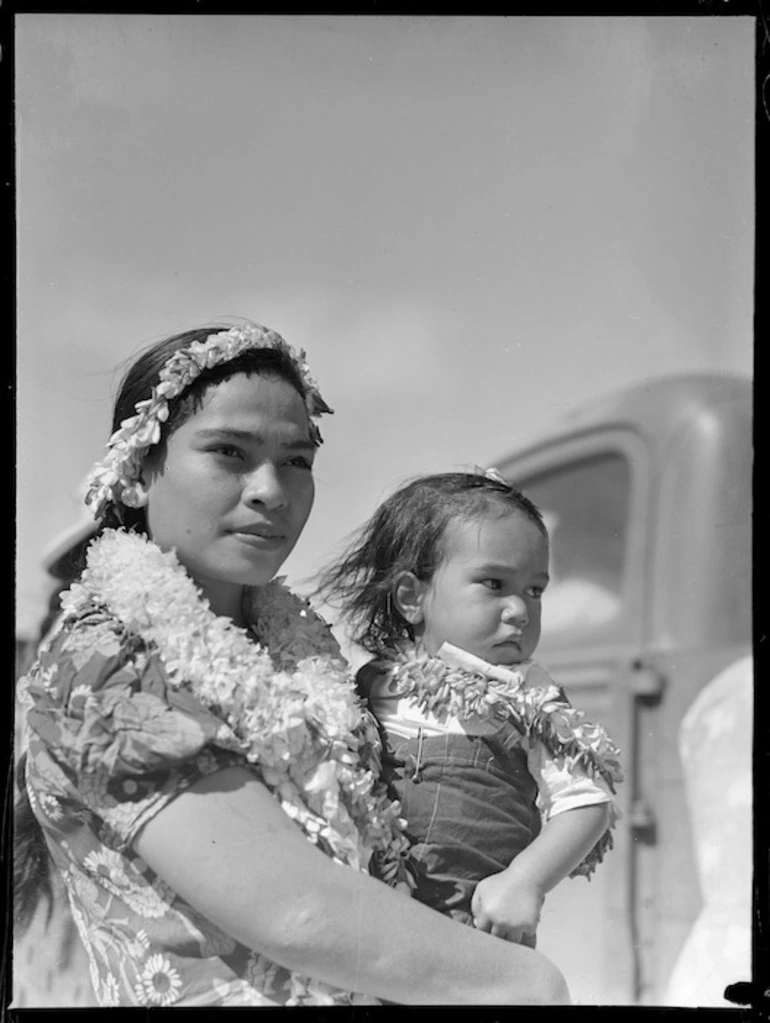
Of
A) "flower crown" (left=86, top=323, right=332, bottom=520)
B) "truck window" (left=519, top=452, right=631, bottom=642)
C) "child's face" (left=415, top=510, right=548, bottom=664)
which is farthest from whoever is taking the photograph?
"truck window" (left=519, top=452, right=631, bottom=642)

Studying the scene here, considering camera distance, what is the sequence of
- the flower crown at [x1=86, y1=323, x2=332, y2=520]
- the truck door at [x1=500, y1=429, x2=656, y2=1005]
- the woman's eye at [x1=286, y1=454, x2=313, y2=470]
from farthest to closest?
the truck door at [x1=500, y1=429, x2=656, y2=1005] < the woman's eye at [x1=286, y1=454, x2=313, y2=470] < the flower crown at [x1=86, y1=323, x2=332, y2=520]

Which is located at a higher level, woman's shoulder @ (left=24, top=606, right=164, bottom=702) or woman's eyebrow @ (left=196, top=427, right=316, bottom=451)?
woman's eyebrow @ (left=196, top=427, right=316, bottom=451)

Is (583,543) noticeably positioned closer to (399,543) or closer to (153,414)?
(399,543)

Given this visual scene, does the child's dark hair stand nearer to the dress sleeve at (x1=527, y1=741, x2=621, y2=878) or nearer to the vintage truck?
the vintage truck

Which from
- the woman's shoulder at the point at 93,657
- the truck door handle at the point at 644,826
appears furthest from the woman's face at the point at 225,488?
the truck door handle at the point at 644,826

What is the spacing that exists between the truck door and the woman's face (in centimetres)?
71

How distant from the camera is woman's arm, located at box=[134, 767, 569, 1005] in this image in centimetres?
225

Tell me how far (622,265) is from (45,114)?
1.34m

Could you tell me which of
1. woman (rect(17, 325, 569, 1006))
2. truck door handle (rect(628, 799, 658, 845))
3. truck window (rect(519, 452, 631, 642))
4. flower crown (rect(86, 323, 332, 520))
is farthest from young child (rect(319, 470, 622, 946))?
flower crown (rect(86, 323, 332, 520))

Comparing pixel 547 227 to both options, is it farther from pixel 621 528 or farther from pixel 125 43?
pixel 125 43

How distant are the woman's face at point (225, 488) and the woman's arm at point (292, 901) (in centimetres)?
43

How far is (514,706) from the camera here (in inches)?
104

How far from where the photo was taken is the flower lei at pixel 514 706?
2.63m

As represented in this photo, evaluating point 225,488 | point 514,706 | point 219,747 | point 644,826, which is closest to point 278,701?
point 219,747
